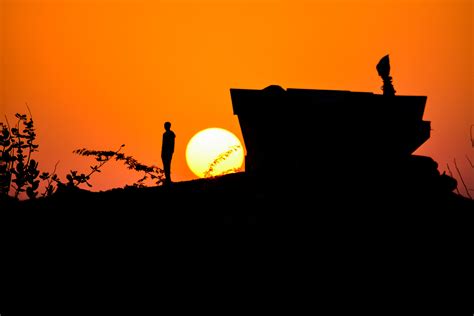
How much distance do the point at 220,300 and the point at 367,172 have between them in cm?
382

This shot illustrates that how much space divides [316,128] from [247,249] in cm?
256

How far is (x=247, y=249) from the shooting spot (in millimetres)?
4664

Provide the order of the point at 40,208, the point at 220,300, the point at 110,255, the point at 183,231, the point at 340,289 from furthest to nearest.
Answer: the point at 40,208 < the point at 183,231 < the point at 110,255 < the point at 340,289 < the point at 220,300

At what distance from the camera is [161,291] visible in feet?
12.4

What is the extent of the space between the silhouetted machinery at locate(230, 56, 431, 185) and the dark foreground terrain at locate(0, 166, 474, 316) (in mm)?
316

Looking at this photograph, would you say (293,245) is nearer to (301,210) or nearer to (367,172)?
(301,210)

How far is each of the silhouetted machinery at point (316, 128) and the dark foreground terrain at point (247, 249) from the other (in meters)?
0.32

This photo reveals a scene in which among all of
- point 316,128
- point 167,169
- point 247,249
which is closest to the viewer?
point 247,249

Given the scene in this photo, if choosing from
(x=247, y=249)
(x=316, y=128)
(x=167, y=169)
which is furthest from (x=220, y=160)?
(x=247, y=249)

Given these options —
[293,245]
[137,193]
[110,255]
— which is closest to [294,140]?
[293,245]

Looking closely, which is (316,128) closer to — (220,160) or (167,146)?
(220,160)

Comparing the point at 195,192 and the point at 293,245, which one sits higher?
the point at 195,192

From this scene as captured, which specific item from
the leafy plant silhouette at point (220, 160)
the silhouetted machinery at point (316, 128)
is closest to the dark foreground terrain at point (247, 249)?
the silhouetted machinery at point (316, 128)

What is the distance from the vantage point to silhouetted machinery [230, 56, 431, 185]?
5984mm
